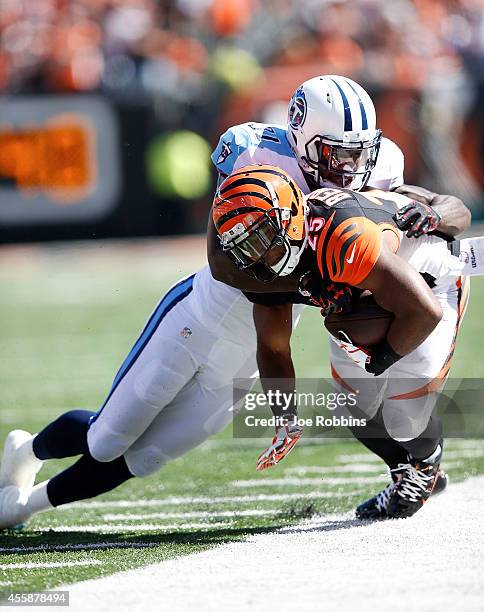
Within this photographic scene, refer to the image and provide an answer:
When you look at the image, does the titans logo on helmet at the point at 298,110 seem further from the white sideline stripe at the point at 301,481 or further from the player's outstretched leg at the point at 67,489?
the white sideline stripe at the point at 301,481

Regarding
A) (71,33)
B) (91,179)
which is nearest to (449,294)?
(91,179)

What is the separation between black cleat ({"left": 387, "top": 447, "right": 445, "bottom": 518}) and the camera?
153 inches

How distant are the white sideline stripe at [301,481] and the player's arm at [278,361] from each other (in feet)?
3.24

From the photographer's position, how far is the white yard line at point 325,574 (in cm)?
281

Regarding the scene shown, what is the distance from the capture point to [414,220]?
11.5 feet

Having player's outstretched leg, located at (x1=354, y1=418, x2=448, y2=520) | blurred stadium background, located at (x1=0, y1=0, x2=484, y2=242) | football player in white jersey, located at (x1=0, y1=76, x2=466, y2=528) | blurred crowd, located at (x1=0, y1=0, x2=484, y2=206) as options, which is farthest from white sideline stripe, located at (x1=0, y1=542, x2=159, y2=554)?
blurred crowd, located at (x1=0, y1=0, x2=484, y2=206)

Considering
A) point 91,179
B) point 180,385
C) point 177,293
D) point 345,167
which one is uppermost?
point 345,167

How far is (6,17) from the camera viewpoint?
13.1 metres

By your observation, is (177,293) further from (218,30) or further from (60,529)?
(218,30)

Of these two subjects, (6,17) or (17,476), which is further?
(6,17)

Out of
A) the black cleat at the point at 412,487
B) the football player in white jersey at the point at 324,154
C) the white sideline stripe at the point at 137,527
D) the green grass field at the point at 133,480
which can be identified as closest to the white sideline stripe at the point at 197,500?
the green grass field at the point at 133,480

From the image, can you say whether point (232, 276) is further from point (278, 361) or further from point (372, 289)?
point (372, 289)

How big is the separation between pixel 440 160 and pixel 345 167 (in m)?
9.44

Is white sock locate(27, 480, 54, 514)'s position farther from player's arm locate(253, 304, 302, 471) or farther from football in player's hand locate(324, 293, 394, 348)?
football in player's hand locate(324, 293, 394, 348)
